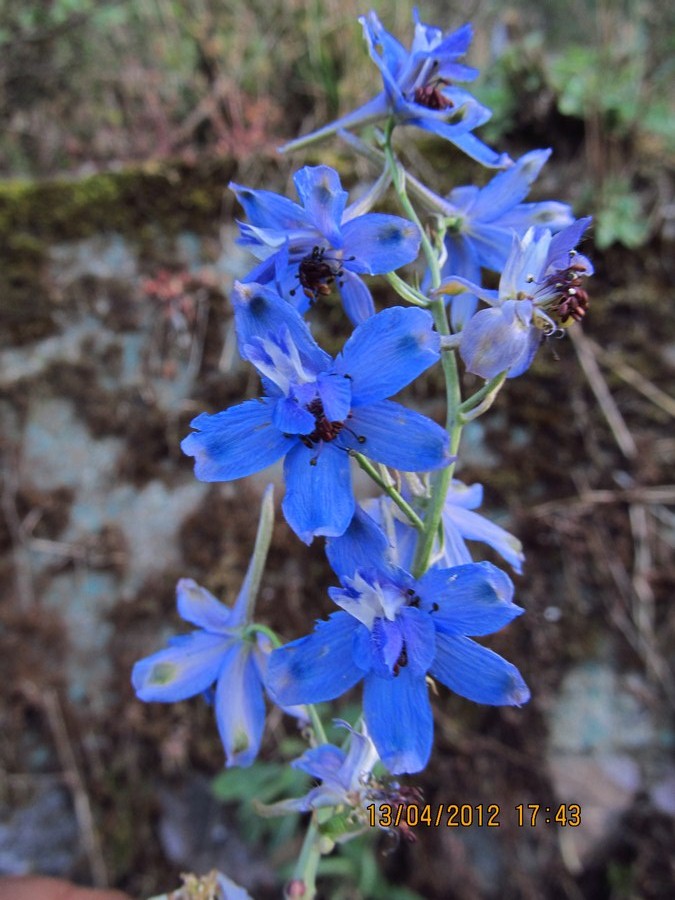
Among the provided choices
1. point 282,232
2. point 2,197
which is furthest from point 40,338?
point 282,232

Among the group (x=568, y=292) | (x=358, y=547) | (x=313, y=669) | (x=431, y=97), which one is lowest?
(x=313, y=669)

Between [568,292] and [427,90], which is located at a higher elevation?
[427,90]

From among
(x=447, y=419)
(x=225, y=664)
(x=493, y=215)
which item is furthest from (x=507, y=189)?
(x=225, y=664)

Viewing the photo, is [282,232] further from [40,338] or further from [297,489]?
[40,338]

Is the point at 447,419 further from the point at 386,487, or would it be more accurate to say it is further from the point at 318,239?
the point at 318,239

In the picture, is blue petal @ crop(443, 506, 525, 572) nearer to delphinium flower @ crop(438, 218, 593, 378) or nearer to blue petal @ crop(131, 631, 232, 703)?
delphinium flower @ crop(438, 218, 593, 378)

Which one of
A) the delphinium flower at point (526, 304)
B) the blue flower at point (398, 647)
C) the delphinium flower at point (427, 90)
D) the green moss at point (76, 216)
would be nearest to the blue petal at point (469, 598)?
the blue flower at point (398, 647)
